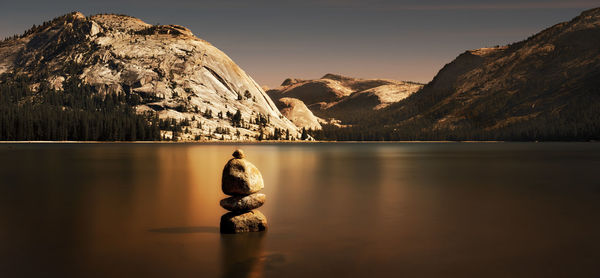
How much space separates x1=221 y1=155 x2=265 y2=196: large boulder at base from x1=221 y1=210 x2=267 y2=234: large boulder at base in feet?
4.59

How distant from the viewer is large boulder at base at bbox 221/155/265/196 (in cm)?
2739

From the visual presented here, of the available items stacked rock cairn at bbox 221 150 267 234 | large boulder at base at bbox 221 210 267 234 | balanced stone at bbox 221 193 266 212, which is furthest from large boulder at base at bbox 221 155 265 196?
large boulder at base at bbox 221 210 267 234

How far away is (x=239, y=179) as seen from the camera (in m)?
27.4

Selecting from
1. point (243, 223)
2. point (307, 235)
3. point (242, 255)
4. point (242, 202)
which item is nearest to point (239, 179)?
point (242, 202)

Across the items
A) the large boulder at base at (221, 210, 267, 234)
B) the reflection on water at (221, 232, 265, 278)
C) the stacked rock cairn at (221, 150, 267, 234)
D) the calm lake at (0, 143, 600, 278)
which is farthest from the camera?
the stacked rock cairn at (221, 150, 267, 234)

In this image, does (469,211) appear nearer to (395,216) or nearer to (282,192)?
(395,216)

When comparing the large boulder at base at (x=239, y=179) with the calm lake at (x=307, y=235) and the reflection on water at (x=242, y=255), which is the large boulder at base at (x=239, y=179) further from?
the calm lake at (x=307, y=235)

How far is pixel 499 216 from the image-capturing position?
35344mm

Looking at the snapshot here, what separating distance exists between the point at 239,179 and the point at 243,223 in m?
2.77

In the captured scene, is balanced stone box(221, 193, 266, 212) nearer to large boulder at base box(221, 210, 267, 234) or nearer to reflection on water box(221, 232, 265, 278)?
large boulder at base box(221, 210, 267, 234)

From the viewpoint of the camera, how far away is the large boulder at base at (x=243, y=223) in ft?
89.5

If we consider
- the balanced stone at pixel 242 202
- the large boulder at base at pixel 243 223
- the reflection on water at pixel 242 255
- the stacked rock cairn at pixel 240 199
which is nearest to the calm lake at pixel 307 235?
the reflection on water at pixel 242 255

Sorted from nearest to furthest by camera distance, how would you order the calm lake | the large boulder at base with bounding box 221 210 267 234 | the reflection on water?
the reflection on water
the calm lake
the large boulder at base with bounding box 221 210 267 234

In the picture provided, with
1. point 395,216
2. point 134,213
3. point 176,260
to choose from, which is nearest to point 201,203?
point 134,213
